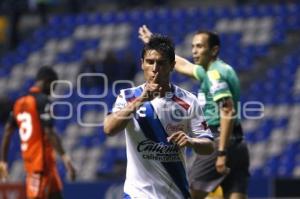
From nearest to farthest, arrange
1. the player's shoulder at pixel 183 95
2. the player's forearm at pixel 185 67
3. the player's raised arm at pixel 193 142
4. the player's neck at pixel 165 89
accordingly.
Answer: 1. the player's raised arm at pixel 193 142
2. the player's neck at pixel 165 89
3. the player's shoulder at pixel 183 95
4. the player's forearm at pixel 185 67

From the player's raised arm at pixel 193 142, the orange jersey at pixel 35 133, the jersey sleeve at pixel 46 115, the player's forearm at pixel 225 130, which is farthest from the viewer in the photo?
the orange jersey at pixel 35 133

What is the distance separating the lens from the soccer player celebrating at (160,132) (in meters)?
6.09

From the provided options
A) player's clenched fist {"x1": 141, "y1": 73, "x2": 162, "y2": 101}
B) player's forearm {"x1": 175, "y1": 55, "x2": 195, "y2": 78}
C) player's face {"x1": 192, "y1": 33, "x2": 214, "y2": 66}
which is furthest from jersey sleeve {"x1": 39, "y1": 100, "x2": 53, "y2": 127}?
player's clenched fist {"x1": 141, "y1": 73, "x2": 162, "y2": 101}

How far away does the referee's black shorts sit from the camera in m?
8.91

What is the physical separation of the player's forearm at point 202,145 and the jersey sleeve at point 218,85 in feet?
7.59

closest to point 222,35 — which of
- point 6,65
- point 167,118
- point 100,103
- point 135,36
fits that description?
point 135,36

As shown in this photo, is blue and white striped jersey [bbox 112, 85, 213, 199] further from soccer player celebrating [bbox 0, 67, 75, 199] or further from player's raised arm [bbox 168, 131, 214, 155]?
soccer player celebrating [bbox 0, 67, 75, 199]

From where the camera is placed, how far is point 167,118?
630 centimetres

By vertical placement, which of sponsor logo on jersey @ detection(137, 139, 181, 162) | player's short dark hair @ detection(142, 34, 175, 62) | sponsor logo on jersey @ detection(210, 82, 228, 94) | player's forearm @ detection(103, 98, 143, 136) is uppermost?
player's short dark hair @ detection(142, 34, 175, 62)

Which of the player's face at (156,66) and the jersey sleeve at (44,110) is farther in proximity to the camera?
the jersey sleeve at (44,110)

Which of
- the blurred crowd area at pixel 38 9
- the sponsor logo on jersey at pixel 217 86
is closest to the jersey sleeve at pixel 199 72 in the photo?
the sponsor logo on jersey at pixel 217 86

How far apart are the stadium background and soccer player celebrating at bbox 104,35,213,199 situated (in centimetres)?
964

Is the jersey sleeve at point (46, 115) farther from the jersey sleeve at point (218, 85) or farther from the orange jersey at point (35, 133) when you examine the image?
the jersey sleeve at point (218, 85)

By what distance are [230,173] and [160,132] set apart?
2.82 metres
